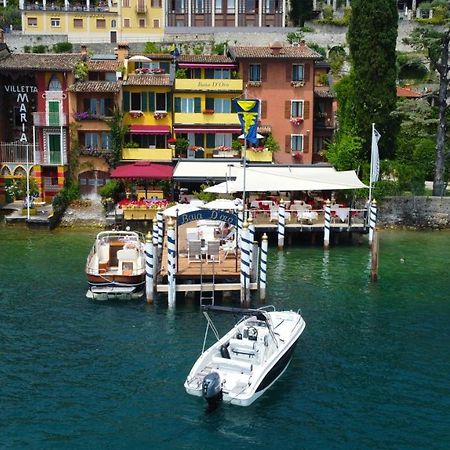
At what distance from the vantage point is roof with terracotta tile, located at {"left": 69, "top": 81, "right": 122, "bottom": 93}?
197 feet

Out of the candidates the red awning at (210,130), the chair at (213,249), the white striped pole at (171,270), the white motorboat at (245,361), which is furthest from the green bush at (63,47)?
the white motorboat at (245,361)

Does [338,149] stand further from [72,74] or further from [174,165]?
[72,74]

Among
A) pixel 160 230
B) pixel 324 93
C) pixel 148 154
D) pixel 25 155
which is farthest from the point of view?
pixel 324 93

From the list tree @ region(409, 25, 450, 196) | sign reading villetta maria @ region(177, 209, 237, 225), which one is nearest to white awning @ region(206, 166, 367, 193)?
tree @ region(409, 25, 450, 196)

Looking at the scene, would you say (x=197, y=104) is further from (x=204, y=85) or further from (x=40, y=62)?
(x=40, y=62)

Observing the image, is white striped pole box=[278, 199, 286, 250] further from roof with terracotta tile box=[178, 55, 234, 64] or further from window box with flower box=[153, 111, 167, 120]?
roof with terracotta tile box=[178, 55, 234, 64]

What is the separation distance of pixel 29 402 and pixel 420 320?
685 inches

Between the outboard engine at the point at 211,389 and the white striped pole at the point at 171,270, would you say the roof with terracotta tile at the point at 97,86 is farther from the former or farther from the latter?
the outboard engine at the point at 211,389

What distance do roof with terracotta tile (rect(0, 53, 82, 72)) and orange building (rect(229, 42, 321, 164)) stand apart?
1324 centimetres

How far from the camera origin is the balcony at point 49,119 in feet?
196

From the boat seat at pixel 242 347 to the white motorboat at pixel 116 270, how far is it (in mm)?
10930

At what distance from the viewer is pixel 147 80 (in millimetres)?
62000

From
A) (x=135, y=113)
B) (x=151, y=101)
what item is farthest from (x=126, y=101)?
(x=151, y=101)

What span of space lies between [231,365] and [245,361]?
62 centimetres
